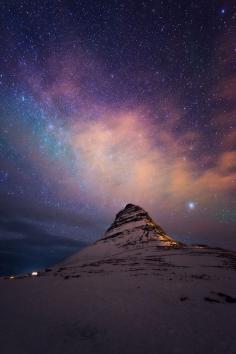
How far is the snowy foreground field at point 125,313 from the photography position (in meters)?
9.93

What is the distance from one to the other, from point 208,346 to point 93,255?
39.8m

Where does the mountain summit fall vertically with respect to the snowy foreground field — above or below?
above

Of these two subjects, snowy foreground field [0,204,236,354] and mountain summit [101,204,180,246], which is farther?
mountain summit [101,204,180,246]

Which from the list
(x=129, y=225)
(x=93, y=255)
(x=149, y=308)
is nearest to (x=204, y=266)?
(x=149, y=308)

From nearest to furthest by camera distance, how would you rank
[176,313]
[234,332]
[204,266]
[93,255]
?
[234,332]
[176,313]
[204,266]
[93,255]

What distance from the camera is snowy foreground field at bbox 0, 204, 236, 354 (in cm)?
993

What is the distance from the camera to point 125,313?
519 inches

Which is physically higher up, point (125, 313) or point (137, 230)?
point (137, 230)

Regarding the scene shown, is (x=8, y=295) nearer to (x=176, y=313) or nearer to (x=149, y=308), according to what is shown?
(x=149, y=308)

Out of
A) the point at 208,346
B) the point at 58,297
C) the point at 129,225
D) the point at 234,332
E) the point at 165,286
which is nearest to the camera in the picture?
the point at 208,346

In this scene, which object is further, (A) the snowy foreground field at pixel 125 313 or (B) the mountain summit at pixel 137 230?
(B) the mountain summit at pixel 137 230

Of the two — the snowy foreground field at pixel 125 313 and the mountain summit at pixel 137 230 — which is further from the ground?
the mountain summit at pixel 137 230

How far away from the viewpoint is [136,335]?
35.1 feet

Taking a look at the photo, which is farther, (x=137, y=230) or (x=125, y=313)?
(x=137, y=230)
